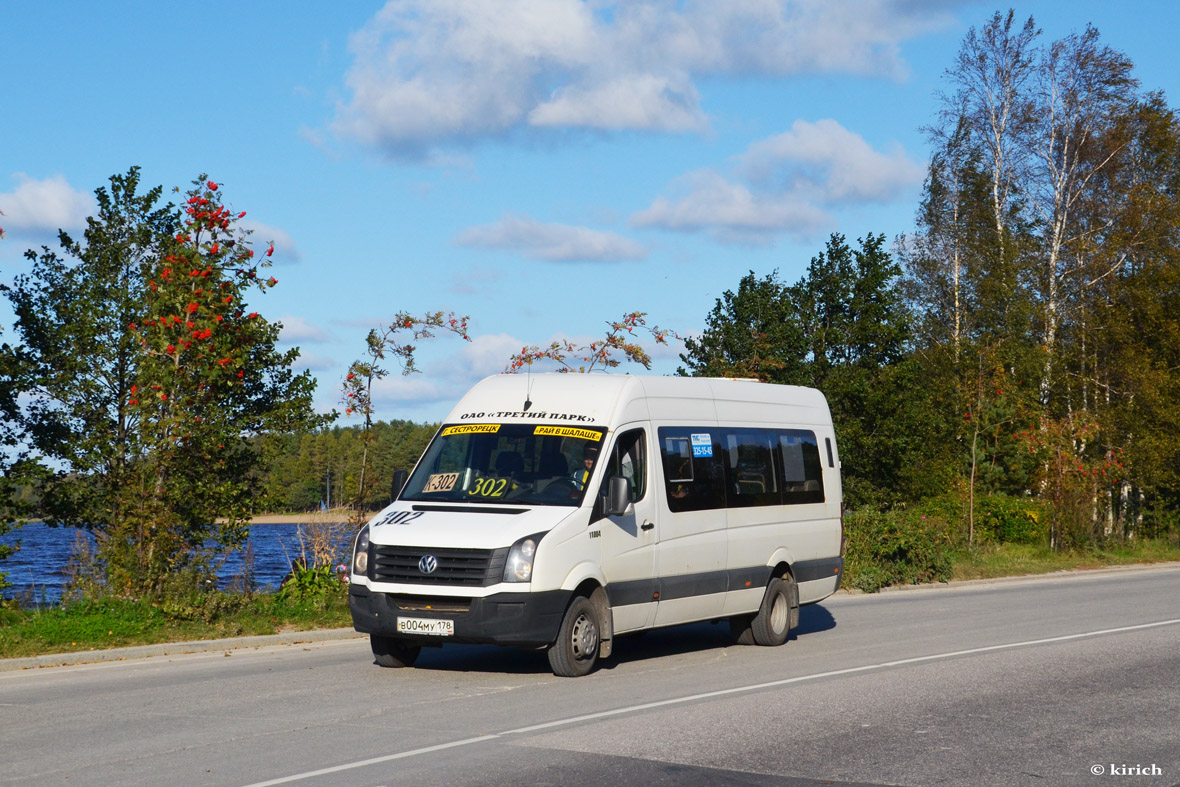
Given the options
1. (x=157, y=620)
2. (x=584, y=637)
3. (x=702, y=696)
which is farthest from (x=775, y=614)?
(x=157, y=620)

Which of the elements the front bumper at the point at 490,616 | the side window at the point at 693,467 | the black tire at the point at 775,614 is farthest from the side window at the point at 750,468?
the front bumper at the point at 490,616

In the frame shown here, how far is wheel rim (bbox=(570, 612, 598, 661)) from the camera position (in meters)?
11.0

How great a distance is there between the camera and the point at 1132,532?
38156mm

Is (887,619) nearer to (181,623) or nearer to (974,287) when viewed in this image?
(181,623)

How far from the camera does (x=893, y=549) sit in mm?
22797

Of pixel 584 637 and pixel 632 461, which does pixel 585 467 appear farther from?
pixel 584 637

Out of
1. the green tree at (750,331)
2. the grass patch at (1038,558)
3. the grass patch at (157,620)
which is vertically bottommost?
the grass patch at (1038,558)

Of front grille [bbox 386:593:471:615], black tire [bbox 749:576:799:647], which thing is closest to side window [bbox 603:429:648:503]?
front grille [bbox 386:593:471:615]

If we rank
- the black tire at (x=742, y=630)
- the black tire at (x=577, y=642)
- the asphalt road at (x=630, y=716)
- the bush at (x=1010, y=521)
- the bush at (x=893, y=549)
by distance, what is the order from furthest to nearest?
the bush at (x=1010, y=521) → the bush at (x=893, y=549) → the black tire at (x=742, y=630) → the black tire at (x=577, y=642) → the asphalt road at (x=630, y=716)

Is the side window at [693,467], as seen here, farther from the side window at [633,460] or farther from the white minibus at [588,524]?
the side window at [633,460]

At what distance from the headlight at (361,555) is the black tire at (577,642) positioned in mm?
1802

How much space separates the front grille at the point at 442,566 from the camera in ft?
34.2

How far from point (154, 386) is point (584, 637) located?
6927 millimetres

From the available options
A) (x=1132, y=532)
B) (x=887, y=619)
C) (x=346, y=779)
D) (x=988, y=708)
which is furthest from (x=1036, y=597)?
(x=1132, y=532)
